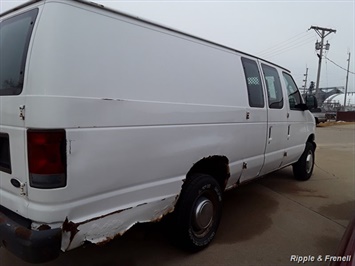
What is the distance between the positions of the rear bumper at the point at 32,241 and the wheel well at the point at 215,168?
1.47 metres

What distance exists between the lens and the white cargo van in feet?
6.24

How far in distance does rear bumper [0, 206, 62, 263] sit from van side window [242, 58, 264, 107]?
2682mm

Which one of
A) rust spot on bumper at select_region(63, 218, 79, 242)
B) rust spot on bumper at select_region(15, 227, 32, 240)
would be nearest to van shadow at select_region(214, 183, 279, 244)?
rust spot on bumper at select_region(63, 218, 79, 242)

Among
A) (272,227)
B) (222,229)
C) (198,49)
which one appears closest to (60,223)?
(198,49)

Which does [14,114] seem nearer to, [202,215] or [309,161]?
[202,215]

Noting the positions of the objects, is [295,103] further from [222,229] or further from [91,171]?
[91,171]

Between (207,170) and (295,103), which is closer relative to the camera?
(207,170)

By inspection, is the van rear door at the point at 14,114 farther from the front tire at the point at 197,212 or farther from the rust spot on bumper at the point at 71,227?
the front tire at the point at 197,212

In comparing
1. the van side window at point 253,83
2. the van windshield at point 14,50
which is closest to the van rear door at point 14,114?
the van windshield at point 14,50

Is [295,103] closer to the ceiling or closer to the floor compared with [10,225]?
closer to the ceiling

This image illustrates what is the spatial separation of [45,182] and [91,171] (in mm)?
291

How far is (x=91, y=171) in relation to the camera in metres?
2.03

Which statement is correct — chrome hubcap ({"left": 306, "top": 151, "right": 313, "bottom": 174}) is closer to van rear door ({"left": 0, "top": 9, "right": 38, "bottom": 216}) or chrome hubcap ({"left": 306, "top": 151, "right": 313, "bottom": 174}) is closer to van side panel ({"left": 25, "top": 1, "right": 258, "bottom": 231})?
van side panel ({"left": 25, "top": 1, "right": 258, "bottom": 231})

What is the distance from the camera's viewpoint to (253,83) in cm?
389
